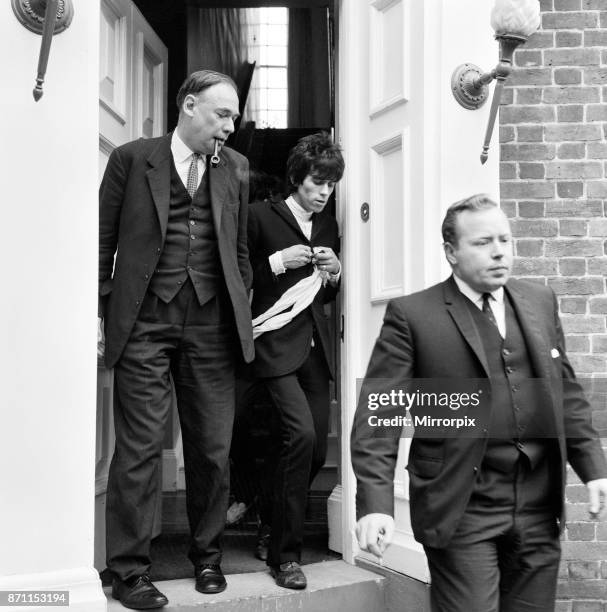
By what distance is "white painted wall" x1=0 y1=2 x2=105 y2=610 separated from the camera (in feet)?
10.4

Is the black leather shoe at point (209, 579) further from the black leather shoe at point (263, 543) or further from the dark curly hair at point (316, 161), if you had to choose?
the dark curly hair at point (316, 161)

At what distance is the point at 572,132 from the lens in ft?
14.8

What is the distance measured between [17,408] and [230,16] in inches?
174

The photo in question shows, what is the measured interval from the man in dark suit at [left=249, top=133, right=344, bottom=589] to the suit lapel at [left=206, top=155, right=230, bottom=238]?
15.2 inches

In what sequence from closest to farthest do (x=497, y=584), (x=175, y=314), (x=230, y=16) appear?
(x=497, y=584) → (x=175, y=314) → (x=230, y=16)

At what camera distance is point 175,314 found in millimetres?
3678

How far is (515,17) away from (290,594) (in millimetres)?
2386

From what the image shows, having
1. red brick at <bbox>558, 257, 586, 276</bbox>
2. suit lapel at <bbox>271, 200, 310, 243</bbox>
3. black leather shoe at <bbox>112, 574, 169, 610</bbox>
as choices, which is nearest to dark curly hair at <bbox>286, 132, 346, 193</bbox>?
suit lapel at <bbox>271, 200, 310, 243</bbox>

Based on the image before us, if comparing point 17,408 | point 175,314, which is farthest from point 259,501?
point 17,408

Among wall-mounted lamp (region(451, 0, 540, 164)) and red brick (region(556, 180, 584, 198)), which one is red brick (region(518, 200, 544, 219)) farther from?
wall-mounted lamp (region(451, 0, 540, 164))

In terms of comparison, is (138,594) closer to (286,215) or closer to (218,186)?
(218,186)

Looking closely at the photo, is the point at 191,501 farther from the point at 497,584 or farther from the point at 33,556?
the point at 497,584

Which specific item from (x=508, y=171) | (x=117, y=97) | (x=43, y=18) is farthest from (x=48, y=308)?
(x=508, y=171)

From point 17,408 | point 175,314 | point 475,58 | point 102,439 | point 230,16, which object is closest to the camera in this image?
point 17,408
